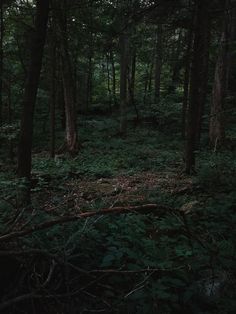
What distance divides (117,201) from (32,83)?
2.91 metres

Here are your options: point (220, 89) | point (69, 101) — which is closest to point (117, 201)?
point (220, 89)

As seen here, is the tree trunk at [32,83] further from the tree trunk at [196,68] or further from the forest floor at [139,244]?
the tree trunk at [196,68]

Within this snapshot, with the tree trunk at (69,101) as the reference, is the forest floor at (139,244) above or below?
below

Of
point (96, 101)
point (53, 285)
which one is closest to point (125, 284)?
point (53, 285)

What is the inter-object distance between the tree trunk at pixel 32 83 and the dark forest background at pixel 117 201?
2cm

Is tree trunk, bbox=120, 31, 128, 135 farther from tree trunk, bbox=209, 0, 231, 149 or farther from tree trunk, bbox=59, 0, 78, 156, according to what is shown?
tree trunk, bbox=209, 0, 231, 149

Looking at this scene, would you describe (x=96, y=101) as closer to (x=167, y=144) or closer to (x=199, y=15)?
(x=167, y=144)

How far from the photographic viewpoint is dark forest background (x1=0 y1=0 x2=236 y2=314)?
13.4 feet

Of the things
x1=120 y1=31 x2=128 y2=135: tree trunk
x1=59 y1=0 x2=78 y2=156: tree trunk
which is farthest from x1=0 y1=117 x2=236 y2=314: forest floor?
x1=120 y1=31 x2=128 y2=135: tree trunk

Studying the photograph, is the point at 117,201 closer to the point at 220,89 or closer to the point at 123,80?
the point at 220,89

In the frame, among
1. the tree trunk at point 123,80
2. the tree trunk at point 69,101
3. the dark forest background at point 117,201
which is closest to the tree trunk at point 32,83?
the dark forest background at point 117,201

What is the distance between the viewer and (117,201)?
7.71 m

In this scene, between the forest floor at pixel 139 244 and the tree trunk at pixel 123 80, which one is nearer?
the forest floor at pixel 139 244

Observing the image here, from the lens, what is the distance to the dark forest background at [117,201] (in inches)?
161
